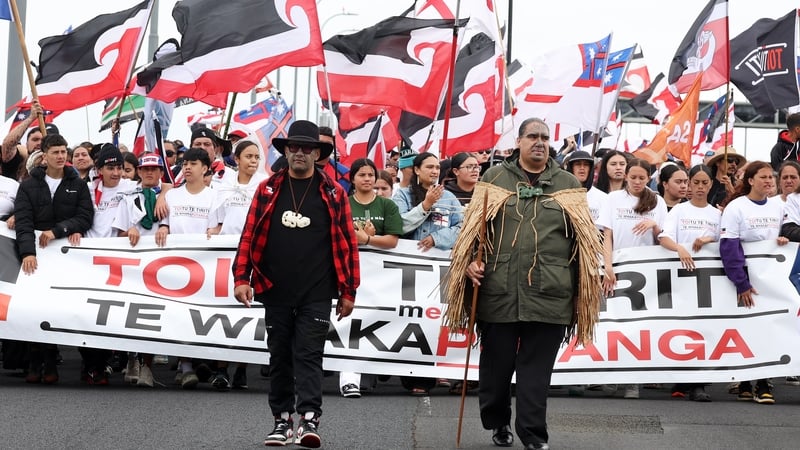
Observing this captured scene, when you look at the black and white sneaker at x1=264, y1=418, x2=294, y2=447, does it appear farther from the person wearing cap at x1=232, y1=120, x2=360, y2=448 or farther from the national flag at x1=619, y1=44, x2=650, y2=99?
the national flag at x1=619, y1=44, x2=650, y2=99

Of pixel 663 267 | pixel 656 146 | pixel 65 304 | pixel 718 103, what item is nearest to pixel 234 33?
pixel 65 304

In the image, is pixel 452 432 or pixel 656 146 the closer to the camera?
pixel 452 432

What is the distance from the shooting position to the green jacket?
7285 millimetres

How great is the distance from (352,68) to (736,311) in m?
4.42

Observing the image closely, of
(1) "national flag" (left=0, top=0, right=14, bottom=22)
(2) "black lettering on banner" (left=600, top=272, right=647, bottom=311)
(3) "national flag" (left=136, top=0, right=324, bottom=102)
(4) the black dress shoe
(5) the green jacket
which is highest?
(1) "national flag" (left=0, top=0, right=14, bottom=22)

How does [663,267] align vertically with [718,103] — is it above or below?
below

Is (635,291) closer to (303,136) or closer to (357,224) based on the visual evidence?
(357,224)

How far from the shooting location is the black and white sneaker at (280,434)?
23.7 ft

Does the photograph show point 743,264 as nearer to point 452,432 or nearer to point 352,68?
point 452,432

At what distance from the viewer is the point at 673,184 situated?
35.4 ft

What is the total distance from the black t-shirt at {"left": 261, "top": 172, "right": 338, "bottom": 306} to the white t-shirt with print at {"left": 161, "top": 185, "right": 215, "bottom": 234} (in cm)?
317

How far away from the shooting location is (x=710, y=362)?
10.2 meters

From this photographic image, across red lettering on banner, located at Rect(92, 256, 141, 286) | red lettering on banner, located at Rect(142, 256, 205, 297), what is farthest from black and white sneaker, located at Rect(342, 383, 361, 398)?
red lettering on banner, located at Rect(92, 256, 141, 286)

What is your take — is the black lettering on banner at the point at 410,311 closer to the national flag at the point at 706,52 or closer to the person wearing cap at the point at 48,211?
the person wearing cap at the point at 48,211
